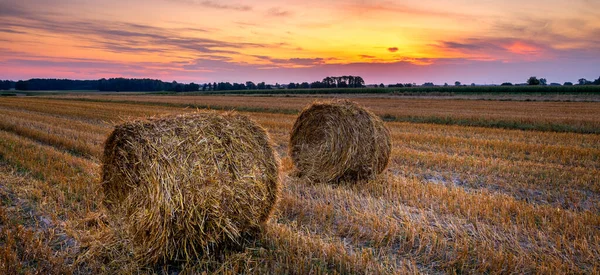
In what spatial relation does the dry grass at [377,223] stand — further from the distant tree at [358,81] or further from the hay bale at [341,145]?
the distant tree at [358,81]

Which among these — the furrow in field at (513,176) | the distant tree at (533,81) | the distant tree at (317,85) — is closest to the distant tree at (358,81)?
the distant tree at (317,85)

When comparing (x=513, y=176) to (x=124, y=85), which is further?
(x=124, y=85)

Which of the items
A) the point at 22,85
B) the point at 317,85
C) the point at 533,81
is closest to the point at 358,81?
the point at 317,85

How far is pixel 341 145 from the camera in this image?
8.01 meters

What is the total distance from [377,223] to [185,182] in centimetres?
255

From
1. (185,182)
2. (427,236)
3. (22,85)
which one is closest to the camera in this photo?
Result: (185,182)

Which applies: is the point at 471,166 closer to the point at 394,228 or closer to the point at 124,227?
the point at 394,228

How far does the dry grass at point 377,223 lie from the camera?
14.1 ft

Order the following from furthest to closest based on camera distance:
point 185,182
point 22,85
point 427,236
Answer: point 22,85 < point 427,236 < point 185,182

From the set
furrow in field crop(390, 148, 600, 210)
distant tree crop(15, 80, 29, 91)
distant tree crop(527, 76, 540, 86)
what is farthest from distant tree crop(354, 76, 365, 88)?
distant tree crop(15, 80, 29, 91)

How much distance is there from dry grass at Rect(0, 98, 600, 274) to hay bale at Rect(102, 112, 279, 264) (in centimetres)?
27

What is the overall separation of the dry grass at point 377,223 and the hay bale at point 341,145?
1.24ft

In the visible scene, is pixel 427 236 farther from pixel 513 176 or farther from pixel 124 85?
pixel 124 85

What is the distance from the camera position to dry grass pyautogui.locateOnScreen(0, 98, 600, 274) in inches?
169
